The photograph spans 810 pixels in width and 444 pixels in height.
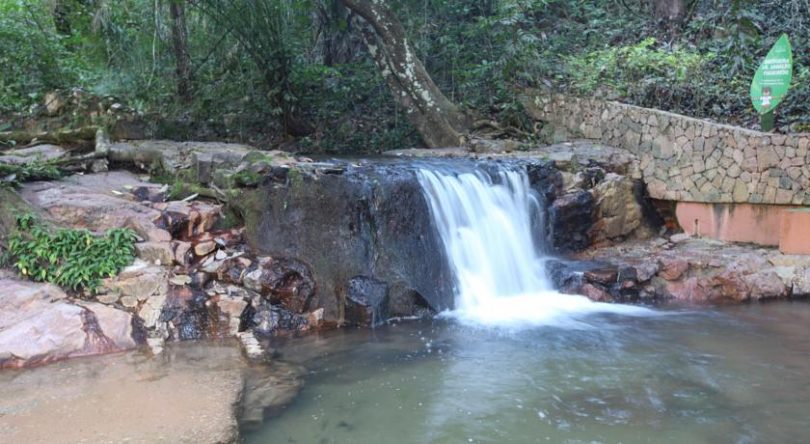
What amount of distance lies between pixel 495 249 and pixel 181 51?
7447 mm

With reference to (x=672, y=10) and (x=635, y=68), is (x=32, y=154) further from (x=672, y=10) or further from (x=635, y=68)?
(x=672, y=10)

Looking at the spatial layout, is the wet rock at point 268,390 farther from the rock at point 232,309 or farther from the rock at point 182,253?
the rock at point 182,253

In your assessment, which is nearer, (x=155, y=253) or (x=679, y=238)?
(x=155, y=253)

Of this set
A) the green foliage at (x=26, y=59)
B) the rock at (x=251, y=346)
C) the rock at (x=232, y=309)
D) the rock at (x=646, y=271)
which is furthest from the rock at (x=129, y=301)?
the rock at (x=646, y=271)

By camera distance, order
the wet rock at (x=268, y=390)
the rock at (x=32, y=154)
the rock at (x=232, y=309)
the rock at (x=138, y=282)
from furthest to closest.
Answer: the rock at (x=32, y=154), the rock at (x=232, y=309), the rock at (x=138, y=282), the wet rock at (x=268, y=390)

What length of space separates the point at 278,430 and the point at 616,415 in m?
2.41

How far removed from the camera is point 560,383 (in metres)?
5.25

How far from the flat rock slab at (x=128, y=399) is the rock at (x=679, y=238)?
21.2ft

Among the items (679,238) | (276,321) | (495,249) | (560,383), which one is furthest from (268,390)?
(679,238)

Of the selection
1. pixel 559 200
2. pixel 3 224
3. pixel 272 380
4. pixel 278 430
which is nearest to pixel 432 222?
pixel 559 200

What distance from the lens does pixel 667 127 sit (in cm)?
952

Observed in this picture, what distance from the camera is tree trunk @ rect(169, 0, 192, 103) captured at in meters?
11.8

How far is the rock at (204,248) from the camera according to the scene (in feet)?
22.6

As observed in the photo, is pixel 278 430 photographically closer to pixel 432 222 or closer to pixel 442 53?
pixel 432 222
